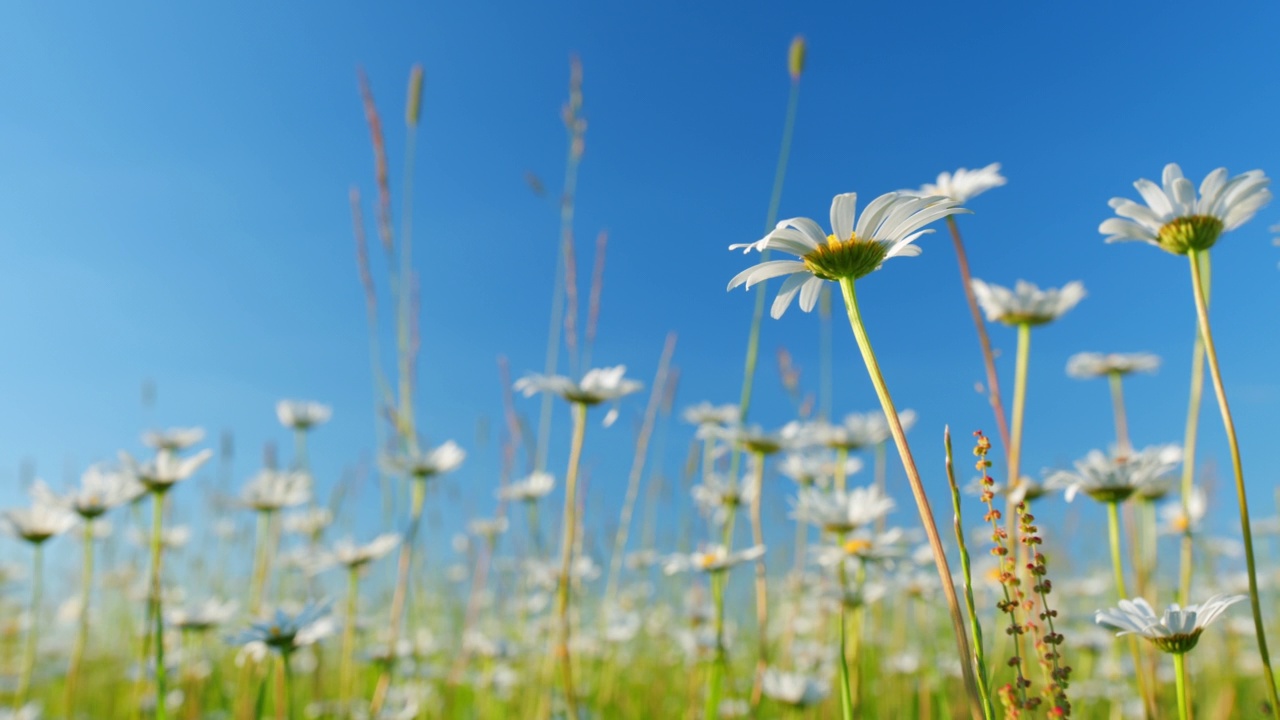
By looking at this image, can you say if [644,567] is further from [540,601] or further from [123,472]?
[123,472]

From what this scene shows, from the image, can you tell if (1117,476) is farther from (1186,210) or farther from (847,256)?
(847,256)

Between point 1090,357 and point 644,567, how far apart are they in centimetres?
270

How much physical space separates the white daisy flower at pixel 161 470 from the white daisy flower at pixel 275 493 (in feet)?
2.17

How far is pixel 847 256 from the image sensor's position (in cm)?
108

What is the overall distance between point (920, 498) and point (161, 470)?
243 cm

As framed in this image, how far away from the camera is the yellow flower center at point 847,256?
1.06 metres

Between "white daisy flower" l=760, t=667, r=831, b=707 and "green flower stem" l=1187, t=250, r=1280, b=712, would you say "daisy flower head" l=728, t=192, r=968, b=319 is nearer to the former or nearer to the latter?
"green flower stem" l=1187, t=250, r=1280, b=712

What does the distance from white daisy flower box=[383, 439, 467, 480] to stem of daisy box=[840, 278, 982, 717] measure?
7.94 ft

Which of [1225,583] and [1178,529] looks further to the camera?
[1225,583]

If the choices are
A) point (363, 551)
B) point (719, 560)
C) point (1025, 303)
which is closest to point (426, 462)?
point (363, 551)

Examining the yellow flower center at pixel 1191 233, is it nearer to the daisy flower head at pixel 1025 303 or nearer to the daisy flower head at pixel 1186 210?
the daisy flower head at pixel 1186 210

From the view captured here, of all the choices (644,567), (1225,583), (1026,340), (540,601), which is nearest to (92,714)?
(540,601)

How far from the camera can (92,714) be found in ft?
15.4

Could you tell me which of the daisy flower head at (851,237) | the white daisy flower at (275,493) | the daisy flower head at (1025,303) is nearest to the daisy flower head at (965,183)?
the daisy flower head at (1025,303)
